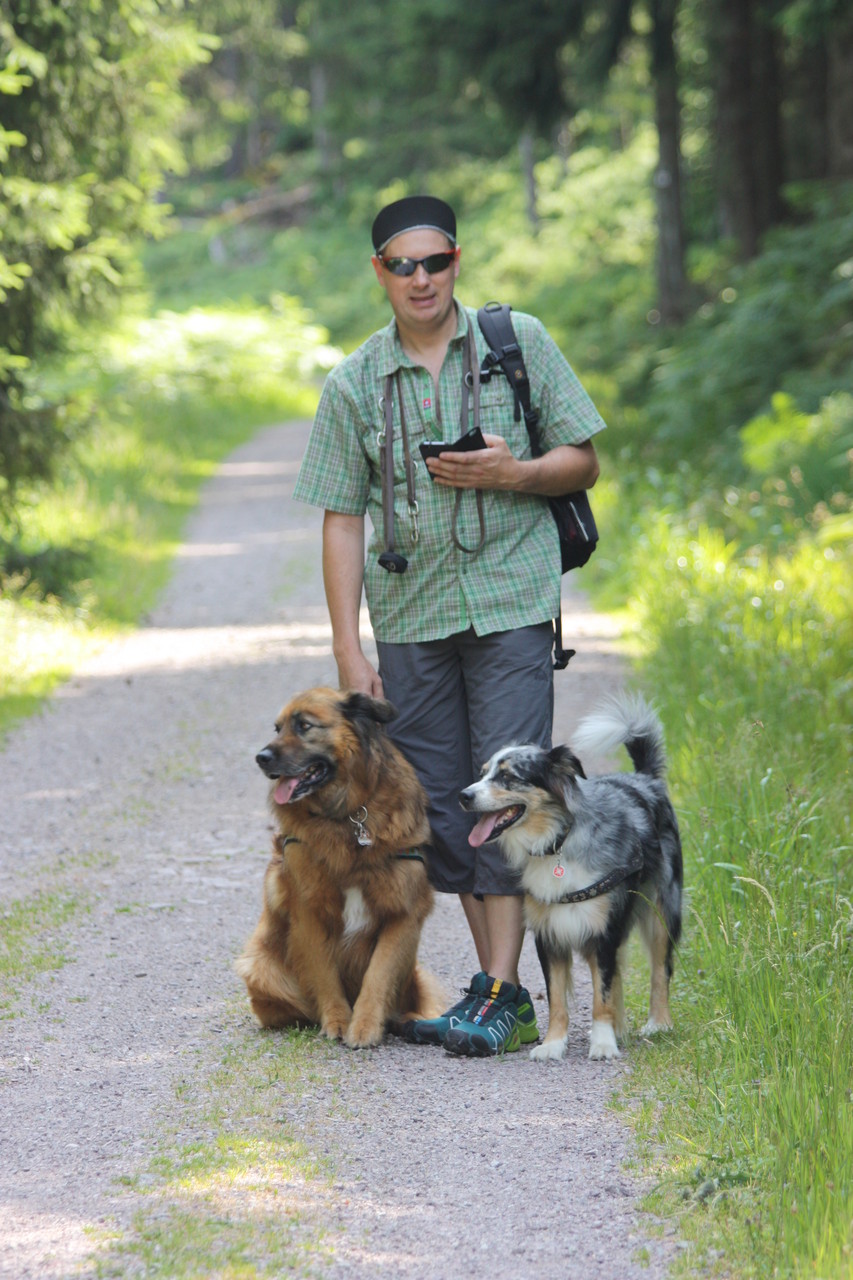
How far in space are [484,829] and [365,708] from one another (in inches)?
22.3

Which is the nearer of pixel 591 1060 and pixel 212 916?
pixel 591 1060

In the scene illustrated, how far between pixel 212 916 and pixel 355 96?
1728 inches

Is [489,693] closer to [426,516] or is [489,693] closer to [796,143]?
[426,516]

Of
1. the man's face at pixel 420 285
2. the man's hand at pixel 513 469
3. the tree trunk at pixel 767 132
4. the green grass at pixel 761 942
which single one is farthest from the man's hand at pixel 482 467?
the tree trunk at pixel 767 132

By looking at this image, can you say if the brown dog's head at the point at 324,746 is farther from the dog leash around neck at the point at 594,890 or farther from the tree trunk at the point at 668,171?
the tree trunk at the point at 668,171

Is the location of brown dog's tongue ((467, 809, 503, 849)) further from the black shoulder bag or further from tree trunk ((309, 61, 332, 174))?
tree trunk ((309, 61, 332, 174))

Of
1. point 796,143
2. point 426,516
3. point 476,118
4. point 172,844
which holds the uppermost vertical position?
point 476,118

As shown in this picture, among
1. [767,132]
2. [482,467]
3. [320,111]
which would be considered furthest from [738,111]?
[320,111]

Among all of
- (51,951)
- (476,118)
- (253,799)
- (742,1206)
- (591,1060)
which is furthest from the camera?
(476,118)

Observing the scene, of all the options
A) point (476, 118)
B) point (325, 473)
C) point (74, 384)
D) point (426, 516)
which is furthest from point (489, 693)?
point (476, 118)

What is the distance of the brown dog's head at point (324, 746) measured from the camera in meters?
4.36

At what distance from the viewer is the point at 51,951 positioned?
5375 mm

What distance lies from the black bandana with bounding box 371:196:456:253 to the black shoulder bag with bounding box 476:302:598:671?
0.95 ft

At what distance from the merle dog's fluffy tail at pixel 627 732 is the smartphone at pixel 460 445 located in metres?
0.97
